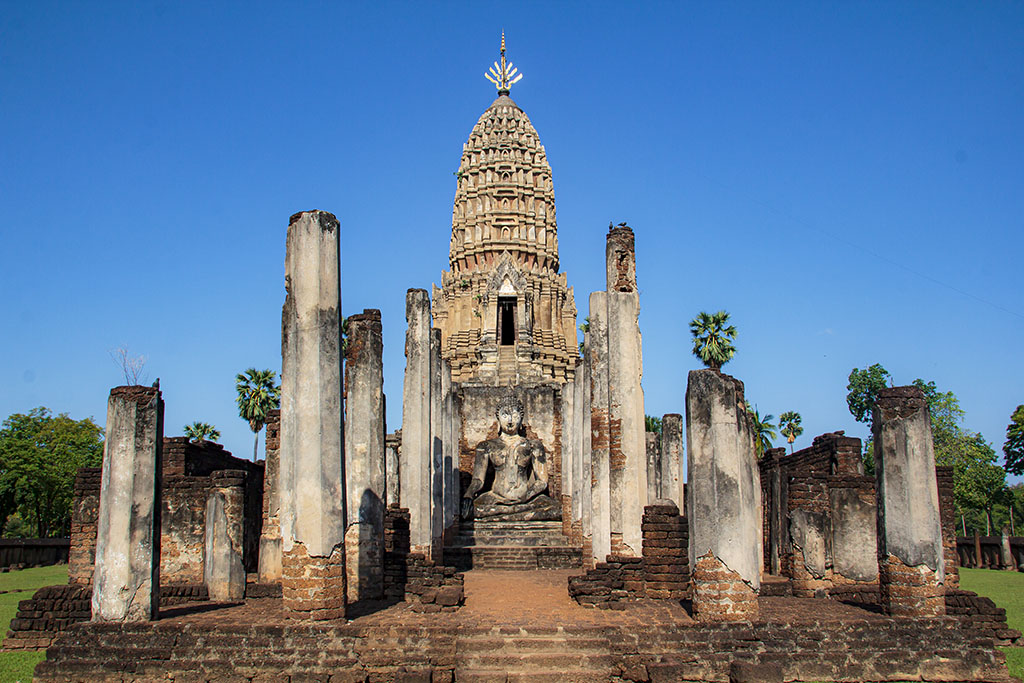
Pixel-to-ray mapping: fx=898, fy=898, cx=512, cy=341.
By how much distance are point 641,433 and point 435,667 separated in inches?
Answer: 226

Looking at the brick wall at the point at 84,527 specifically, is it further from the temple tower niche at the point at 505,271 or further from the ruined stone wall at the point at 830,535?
the temple tower niche at the point at 505,271

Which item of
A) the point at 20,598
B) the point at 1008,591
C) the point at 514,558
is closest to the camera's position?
the point at 20,598

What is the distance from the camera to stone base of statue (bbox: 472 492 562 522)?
24328mm

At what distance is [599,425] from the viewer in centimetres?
1475

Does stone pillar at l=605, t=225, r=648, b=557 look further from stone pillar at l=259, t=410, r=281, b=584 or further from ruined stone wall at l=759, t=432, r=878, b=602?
stone pillar at l=259, t=410, r=281, b=584

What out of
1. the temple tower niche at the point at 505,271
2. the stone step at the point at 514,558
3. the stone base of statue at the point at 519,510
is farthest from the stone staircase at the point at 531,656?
the temple tower niche at the point at 505,271

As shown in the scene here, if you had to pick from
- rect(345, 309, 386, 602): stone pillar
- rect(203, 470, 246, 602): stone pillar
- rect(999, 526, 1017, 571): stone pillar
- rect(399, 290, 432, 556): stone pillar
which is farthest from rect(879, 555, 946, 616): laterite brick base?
rect(999, 526, 1017, 571): stone pillar

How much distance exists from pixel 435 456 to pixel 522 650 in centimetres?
858

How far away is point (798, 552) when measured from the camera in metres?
14.6

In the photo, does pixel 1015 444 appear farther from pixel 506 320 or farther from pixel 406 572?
pixel 406 572

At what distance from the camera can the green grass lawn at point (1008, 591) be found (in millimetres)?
11306

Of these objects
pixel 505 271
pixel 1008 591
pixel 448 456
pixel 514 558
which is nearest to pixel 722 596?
pixel 514 558

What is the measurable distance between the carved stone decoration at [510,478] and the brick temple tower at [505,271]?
733 centimetres

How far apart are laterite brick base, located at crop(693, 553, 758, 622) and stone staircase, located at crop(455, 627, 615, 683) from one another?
123 centimetres
